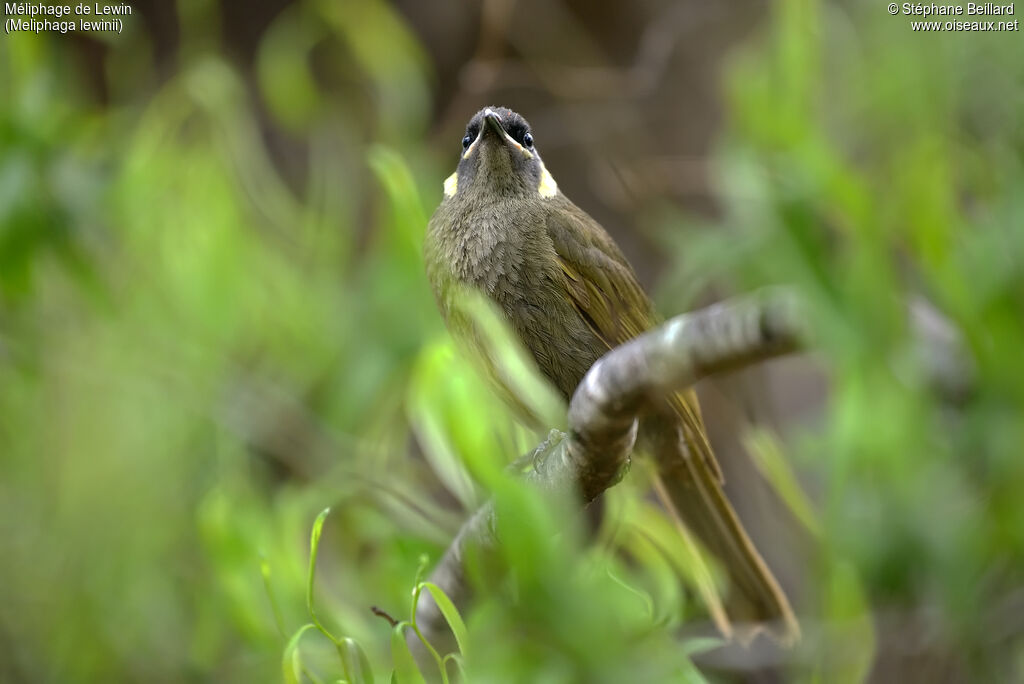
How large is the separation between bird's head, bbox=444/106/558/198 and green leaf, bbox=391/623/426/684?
1138mm

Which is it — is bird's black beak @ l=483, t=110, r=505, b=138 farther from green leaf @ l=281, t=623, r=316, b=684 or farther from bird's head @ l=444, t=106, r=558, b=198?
green leaf @ l=281, t=623, r=316, b=684

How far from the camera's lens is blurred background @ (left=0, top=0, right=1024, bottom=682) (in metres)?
2.11

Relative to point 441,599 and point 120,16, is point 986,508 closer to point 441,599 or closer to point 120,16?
point 441,599

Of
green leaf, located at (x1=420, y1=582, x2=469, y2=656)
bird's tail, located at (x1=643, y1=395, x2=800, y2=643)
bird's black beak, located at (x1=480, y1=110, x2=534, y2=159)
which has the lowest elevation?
bird's tail, located at (x1=643, y1=395, x2=800, y2=643)

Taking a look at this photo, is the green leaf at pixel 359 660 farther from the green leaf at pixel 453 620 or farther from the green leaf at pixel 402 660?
the green leaf at pixel 453 620

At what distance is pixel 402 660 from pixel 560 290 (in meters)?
0.97

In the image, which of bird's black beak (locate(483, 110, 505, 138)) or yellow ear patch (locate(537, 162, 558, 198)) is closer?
bird's black beak (locate(483, 110, 505, 138))

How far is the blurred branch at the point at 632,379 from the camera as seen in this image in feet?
4.23

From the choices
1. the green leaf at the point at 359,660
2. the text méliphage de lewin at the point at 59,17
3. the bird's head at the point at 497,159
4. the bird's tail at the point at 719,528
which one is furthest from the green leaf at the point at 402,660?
the text méliphage de lewin at the point at 59,17

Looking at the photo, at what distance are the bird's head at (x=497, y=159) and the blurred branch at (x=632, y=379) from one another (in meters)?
0.72

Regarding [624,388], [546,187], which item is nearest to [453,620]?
[624,388]

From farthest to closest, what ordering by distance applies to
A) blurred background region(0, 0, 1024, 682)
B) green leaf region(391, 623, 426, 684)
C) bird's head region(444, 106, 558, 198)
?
1. bird's head region(444, 106, 558, 198)
2. blurred background region(0, 0, 1024, 682)
3. green leaf region(391, 623, 426, 684)

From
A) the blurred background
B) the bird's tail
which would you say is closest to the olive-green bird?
the bird's tail

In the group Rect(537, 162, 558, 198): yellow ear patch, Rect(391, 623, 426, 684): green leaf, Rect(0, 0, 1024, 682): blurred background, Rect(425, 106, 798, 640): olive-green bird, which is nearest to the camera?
Rect(391, 623, 426, 684): green leaf
